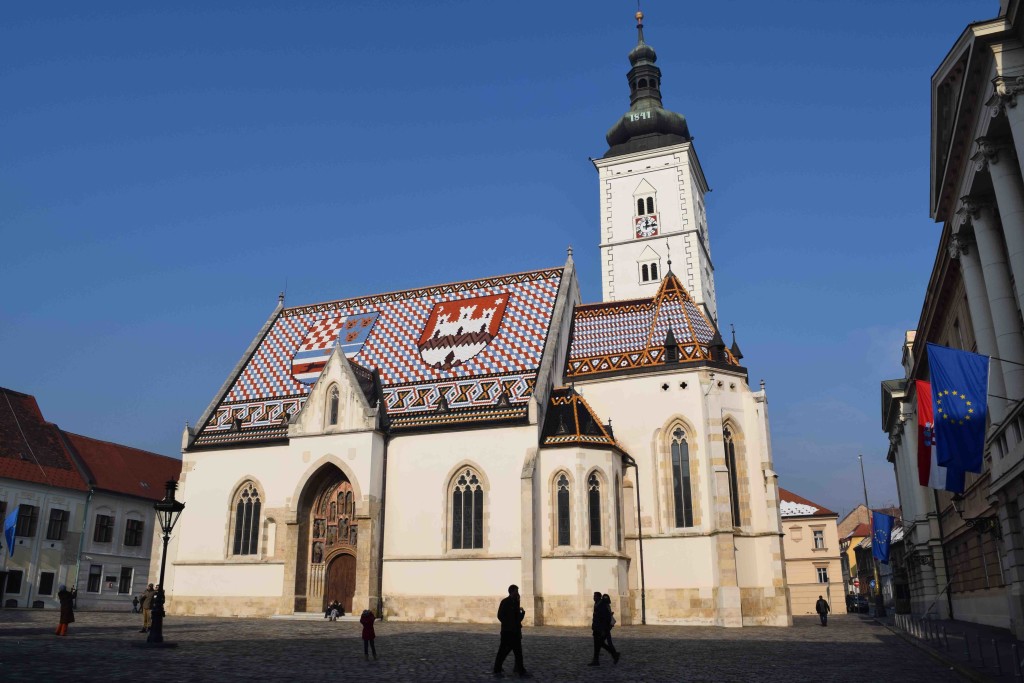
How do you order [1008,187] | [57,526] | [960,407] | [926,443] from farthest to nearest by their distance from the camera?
[57,526] → [926,443] → [1008,187] → [960,407]

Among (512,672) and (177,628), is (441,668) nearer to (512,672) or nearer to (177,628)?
(512,672)

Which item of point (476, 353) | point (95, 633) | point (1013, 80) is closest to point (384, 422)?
point (476, 353)

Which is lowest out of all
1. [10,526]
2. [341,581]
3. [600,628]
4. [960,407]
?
[600,628]

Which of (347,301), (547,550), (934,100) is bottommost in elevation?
(547,550)

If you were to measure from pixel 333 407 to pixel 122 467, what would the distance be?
2253 cm

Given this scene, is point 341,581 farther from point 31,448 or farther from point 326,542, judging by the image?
point 31,448

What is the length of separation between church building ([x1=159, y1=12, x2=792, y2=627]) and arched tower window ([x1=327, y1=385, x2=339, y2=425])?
9 cm

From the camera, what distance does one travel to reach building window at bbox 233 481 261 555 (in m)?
34.8

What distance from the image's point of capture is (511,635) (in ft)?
45.7

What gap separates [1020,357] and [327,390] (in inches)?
1009

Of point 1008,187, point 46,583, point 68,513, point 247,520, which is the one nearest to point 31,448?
point 68,513

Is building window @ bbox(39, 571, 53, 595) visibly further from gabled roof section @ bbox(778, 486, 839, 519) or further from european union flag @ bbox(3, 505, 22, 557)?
gabled roof section @ bbox(778, 486, 839, 519)

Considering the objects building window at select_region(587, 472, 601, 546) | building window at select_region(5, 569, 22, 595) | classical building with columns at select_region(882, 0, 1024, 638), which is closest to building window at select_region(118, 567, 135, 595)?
building window at select_region(5, 569, 22, 595)

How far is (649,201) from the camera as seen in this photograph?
52.4 meters
